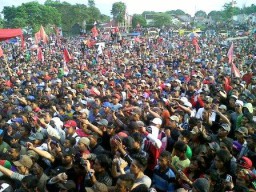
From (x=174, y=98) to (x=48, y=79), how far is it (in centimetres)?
666

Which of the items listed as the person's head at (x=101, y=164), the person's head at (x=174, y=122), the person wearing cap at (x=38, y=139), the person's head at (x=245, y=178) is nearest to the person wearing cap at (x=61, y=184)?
the person's head at (x=101, y=164)

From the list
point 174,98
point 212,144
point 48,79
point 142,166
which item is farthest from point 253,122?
point 48,79

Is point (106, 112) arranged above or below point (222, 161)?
below

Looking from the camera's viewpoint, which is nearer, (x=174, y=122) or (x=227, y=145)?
(x=227, y=145)

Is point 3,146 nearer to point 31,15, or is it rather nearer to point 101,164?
point 101,164

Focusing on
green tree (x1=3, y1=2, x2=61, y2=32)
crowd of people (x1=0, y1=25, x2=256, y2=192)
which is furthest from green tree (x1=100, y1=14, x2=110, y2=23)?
crowd of people (x1=0, y1=25, x2=256, y2=192)

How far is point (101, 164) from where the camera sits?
371cm

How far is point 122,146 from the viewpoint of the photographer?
4227mm

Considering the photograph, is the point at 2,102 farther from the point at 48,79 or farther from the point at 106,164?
the point at 106,164

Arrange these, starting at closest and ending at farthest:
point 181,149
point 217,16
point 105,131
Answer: point 181,149 < point 105,131 < point 217,16

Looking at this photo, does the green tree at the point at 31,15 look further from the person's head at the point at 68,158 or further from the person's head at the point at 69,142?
the person's head at the point at 68,158

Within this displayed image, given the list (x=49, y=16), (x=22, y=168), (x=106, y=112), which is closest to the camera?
(x=22, y=168)

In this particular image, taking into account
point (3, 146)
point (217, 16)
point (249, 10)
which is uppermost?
point (249, 10)

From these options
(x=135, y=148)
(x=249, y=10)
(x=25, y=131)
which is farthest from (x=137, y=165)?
(x=249, y=10)
